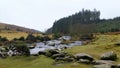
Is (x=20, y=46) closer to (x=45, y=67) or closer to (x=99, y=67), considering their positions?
(x=45, y=67)

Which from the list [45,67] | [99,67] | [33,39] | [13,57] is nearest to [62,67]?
[45,67]

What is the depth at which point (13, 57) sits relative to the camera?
2120 inches

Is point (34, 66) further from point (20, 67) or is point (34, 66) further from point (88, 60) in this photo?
point (88, 60)

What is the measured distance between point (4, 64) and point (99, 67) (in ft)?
50.6

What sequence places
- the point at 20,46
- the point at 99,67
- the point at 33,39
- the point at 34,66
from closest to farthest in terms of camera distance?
the point at 99,67
the point at 34,66
the point at 20,46
the point at 33,39

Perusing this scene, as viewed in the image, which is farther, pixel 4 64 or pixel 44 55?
pixel 44 55

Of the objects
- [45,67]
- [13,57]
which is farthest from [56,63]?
[13,57]

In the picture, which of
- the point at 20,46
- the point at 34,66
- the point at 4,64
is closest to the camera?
the point at 34,66

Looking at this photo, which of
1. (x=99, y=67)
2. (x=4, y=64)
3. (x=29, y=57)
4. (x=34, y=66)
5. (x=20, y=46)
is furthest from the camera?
(x=20, y=46)

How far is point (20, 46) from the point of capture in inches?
2218

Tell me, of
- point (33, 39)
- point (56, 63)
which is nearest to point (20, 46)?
point (56, 63)

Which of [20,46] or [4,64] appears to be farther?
[20,46]

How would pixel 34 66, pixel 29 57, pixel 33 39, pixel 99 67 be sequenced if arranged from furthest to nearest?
1. pixel 33 39
2. pixel 29 57
3. pixel 34 66
4. pixel 99 67

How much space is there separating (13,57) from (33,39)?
206 ft
